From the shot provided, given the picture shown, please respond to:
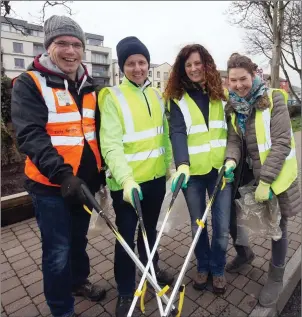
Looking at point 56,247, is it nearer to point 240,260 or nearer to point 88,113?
point 88,113

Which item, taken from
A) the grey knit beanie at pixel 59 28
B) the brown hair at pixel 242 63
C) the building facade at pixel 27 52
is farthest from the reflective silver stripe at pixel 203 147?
the building facade at pixel 27 52

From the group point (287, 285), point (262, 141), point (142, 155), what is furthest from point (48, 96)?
point (287, 285)

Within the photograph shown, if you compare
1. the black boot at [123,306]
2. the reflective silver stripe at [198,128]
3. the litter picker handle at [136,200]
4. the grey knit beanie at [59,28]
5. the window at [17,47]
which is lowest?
the black boot at [123,306]

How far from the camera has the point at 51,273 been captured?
208cm

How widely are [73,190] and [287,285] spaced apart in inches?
92.5

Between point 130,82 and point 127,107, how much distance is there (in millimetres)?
245

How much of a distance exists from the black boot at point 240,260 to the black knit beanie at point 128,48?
7.45 ft

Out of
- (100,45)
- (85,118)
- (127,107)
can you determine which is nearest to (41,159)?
(85,118)

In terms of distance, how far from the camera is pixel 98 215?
2615mm

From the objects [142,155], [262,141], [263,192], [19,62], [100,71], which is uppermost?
[100,71]

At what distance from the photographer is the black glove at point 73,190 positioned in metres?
1.76

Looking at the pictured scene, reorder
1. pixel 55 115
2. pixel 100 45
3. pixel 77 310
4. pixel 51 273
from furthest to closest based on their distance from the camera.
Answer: pixel 100 45 < pixel 77 310 < pixel 51 273 < pixel 55 115

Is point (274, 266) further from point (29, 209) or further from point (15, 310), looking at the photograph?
point (29, 209)

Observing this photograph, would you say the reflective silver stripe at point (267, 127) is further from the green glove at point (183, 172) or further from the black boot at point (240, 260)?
the black boot at point (240, 260)
